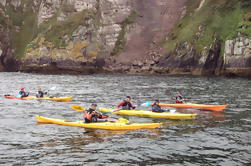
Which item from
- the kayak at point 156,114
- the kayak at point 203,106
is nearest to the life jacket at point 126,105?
the kayak at point 156,114

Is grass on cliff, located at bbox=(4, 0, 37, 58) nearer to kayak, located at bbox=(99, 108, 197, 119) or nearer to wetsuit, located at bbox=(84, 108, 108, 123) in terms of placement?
kayak, located at bbox=(99, 108, 197, 119)

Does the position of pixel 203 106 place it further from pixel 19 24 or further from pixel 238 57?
pixel 19 24

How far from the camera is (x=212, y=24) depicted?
326 feet

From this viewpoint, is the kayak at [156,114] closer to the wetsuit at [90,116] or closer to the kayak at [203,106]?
the kayak at [203,106]

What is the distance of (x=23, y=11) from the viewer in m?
198

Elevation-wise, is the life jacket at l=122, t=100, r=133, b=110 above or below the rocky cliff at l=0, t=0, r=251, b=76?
below

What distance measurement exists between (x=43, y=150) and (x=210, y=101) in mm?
25091

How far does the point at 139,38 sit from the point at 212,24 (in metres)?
36.4

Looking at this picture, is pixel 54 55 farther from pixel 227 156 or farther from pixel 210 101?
pixel 227 156

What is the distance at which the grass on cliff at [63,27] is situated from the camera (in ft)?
454

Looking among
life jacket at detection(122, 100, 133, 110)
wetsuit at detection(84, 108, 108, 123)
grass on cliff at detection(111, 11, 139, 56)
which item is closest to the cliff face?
grass on cliff at detection(111, 11, 139, 56)

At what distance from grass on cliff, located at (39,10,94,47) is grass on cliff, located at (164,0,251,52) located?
142 ft

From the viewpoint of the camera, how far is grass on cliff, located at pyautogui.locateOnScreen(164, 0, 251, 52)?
90812 mm

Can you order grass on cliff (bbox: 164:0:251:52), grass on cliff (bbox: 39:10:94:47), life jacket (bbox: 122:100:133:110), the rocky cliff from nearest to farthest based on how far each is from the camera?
life jacket (bbox: 122:100:133:110) → the rocky cliff → grass on cliff (bbox: 164:0:251:52) → grass on cliff (bbox: 39:10:94:47)
